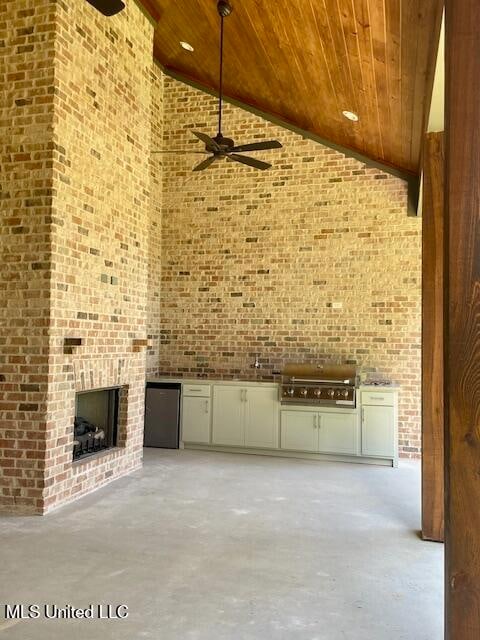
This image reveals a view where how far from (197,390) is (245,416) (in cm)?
75

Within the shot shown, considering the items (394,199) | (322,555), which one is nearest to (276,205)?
(394,199)

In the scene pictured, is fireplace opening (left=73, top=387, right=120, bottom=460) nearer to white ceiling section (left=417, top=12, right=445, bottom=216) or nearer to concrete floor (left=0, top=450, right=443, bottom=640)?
concrete floor (left=0, top=450, right=443, bottom=640)

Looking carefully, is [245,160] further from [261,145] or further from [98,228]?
[98,228]

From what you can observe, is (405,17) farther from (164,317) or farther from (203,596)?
(164,317)

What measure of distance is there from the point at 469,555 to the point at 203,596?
169 cm

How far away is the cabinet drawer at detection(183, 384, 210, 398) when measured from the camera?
7.12 metres

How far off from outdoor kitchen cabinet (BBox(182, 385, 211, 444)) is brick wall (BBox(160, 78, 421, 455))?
2.20 feet

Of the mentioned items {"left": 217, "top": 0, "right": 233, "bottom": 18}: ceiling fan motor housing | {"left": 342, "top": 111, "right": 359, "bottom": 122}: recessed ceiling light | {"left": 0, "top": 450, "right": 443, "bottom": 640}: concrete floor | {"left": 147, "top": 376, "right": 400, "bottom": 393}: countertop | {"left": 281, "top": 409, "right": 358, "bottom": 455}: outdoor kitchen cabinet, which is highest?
{"left": 217, "top": 0, "right": 233, "bottom": 18}: ceiling fan motor housing

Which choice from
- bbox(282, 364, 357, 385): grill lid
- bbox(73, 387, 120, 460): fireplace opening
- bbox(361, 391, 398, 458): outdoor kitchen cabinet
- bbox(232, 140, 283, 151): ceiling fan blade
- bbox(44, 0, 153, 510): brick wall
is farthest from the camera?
bbox(282, 364, 357, 385): grill lid

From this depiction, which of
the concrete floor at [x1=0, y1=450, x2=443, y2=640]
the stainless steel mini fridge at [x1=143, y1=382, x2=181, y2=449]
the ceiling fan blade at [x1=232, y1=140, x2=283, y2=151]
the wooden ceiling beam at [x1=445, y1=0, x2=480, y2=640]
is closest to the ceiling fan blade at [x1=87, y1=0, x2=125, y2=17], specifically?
the wooden ceiling beam at [x1=445, y1=0, x2=480, y2=640]

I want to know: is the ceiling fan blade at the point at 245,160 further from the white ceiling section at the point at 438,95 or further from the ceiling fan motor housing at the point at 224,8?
the white ceiling section at the point at 438,95

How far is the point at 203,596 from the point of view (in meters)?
2.89

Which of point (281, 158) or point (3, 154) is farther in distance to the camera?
point (281, 158)

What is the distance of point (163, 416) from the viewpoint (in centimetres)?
725
